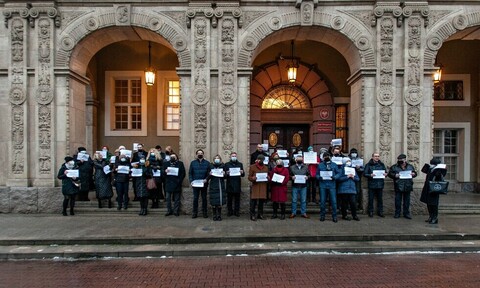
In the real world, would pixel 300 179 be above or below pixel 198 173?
below

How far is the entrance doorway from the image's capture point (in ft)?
53.4

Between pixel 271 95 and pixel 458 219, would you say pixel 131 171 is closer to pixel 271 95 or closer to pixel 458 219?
pixel 271 95

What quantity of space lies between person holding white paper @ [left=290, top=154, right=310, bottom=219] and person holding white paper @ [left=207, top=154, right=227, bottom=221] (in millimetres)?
2047

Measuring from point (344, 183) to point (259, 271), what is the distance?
15.7 ft

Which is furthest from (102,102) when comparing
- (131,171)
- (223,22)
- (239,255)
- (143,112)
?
(239,255)

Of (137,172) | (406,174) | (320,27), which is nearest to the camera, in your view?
(406,174)

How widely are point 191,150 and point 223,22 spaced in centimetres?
415

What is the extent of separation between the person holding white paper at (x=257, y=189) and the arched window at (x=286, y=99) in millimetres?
5918

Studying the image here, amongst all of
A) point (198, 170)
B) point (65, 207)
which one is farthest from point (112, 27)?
point (65, 207)

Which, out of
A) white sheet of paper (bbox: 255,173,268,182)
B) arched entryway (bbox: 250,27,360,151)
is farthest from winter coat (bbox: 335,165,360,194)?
arched entryway (bbox: 250,27,360,151)

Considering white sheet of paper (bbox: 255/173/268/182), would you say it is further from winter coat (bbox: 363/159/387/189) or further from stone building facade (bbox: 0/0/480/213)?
winter coat (bbox: 363/159/387/189)

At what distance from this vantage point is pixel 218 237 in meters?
8.52

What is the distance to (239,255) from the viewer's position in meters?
7.78

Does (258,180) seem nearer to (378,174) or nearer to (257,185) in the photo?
(257,185)
